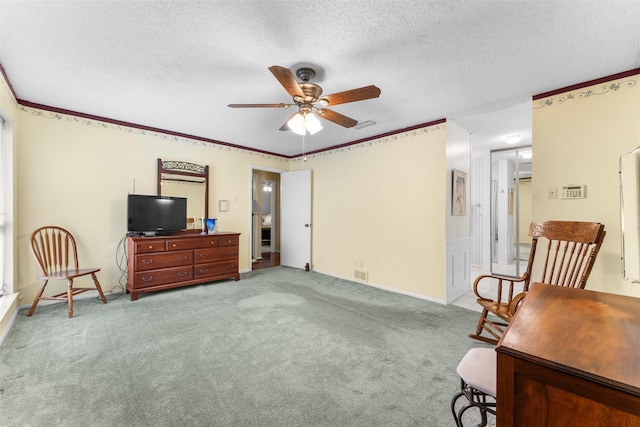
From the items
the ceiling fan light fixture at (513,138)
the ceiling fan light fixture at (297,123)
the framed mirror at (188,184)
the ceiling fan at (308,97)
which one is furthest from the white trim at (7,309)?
the ceiling fan light fixture at (513,138)

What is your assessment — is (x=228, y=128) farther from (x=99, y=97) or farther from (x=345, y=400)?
(x=345, y=400)

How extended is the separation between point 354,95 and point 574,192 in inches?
90.4

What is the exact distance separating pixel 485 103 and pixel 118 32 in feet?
11.2

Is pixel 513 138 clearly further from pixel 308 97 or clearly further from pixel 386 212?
pixel 308 97

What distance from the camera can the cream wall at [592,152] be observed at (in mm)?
2320

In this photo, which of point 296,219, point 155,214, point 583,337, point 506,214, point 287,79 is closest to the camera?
point 583,337

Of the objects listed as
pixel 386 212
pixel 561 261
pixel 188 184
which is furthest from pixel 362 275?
pixel 188 184

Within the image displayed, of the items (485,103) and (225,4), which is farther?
(485,103)

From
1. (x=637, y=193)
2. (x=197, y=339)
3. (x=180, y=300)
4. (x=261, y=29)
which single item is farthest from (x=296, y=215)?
(x=637, y=193)

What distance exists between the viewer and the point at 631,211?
24.9 inches

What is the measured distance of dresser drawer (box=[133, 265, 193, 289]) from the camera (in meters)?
3.50

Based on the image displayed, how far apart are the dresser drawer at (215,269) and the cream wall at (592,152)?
13.3ft

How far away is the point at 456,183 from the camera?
3662 millimetres

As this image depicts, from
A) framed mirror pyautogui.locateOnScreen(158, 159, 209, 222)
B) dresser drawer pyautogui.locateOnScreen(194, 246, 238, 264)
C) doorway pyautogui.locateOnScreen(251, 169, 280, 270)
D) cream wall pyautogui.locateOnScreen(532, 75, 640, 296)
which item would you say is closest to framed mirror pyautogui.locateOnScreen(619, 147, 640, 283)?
cream wall pyautogui.locateOnScreen(532, 75, 640, 296)
